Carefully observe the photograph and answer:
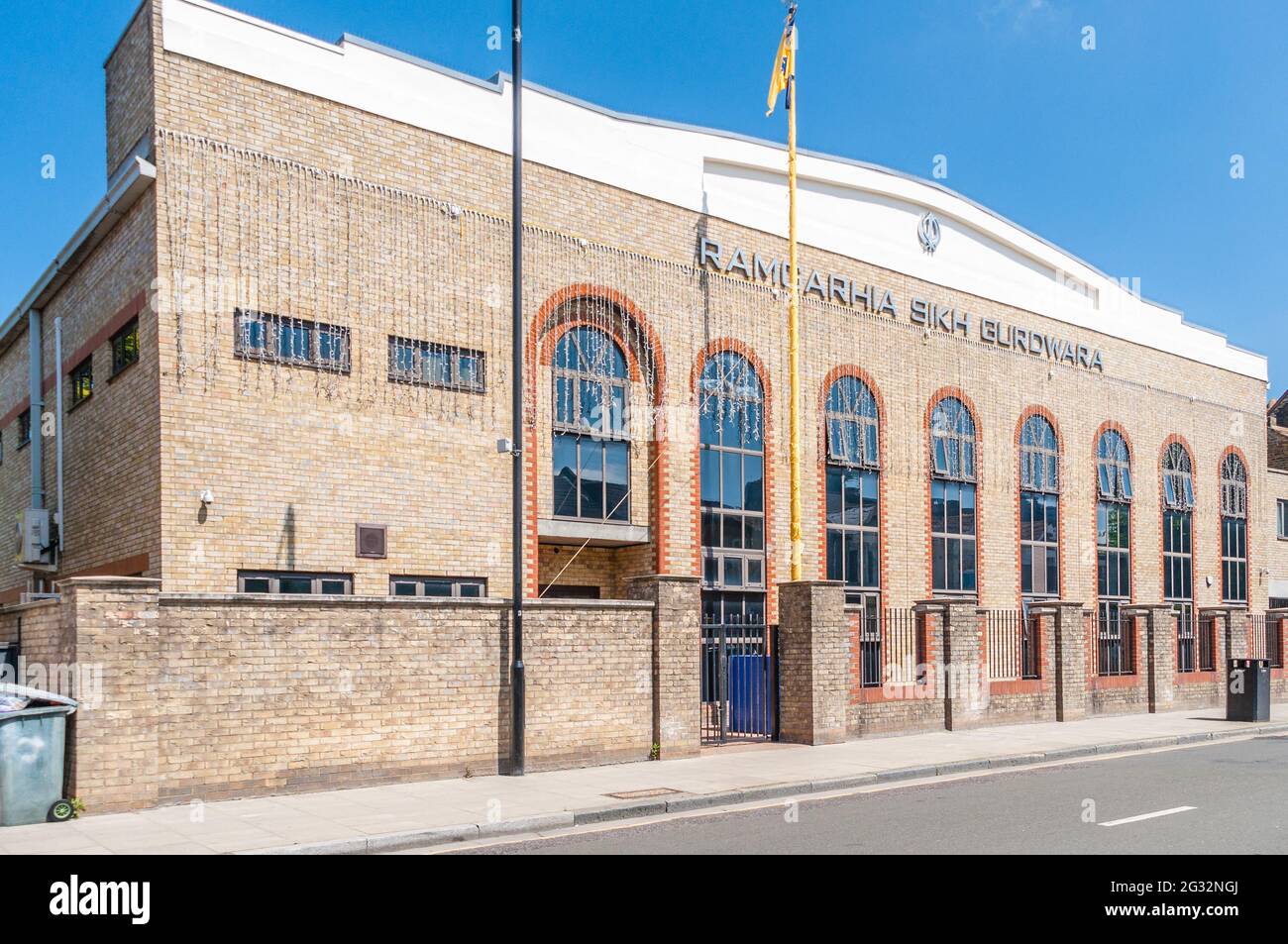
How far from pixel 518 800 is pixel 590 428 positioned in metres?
8.74

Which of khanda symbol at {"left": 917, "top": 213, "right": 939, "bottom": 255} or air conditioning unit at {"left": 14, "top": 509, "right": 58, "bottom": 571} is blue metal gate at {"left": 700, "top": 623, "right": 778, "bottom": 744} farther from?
khanda symbol at {"left": 917, "top": 213, "right": 939, "bottom": 255}

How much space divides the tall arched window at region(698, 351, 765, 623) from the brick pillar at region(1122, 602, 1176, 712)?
31.7 ft

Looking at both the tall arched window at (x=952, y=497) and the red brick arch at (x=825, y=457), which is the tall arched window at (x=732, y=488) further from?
the tall arched window at (x=952, y=497)

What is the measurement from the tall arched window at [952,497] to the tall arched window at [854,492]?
210cm

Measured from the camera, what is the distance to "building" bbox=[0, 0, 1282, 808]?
16375mm

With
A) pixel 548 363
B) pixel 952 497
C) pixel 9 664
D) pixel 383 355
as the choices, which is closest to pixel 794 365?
pixel 548 363

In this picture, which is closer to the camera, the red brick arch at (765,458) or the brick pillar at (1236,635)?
the red brick arch at (765,458)

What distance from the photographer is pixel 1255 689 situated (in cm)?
2477

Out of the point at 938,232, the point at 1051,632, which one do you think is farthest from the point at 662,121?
the point at 1051,632

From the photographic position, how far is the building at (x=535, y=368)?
1638cm

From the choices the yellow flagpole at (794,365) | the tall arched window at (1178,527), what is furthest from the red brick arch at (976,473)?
the tall arched window at (1178,527)

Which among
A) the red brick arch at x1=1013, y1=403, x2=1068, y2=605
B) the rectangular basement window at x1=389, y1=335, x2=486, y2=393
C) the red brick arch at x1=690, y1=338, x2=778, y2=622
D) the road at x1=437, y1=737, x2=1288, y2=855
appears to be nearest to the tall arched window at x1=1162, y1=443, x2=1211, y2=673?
the red brick arch at x1=1013, y1=403, x2=1068, y2=605

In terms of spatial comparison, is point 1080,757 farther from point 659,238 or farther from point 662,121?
point 662,121

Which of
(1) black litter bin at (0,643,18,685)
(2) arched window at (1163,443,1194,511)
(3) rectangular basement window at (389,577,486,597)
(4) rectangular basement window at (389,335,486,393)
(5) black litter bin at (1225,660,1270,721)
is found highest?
(4) rectangular basement window at (389,335,486,393)
